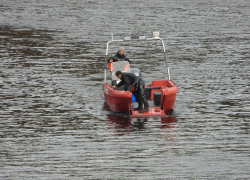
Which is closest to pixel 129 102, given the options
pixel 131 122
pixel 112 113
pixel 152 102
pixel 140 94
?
pixel 140 94

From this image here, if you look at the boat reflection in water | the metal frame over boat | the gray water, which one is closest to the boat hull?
the metal frame over boat

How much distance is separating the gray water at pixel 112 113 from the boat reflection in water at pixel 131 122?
0.03m

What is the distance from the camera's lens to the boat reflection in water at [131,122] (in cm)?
1202

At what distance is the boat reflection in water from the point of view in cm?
1202

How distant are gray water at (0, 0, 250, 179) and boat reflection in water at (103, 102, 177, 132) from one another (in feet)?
0.09

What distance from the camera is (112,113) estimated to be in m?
13.6

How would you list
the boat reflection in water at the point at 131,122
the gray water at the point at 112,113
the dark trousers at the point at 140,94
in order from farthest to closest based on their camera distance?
the dark trousers at the point at 140,94
the boat reflection in water at the point at 131,122
the gray water at the point at 112,113

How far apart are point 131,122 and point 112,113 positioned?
3.93ft

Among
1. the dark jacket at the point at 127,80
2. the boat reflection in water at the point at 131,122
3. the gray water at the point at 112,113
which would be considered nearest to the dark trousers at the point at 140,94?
the dark jacket at the point at 127,80

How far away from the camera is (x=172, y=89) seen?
13.1 metres

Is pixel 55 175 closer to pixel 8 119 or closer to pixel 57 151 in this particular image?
pixel 57 151

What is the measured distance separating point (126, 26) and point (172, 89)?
24.6 metres

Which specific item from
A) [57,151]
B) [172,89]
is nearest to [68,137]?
[57,151]

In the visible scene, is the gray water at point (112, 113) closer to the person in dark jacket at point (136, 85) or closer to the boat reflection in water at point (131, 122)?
the boat reflection in water at point (131, 122)
